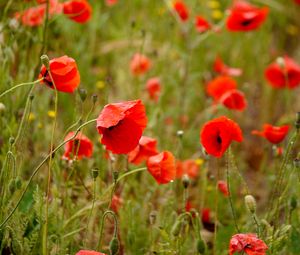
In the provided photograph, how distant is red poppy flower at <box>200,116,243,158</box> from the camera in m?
1.67

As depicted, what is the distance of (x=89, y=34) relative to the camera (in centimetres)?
329

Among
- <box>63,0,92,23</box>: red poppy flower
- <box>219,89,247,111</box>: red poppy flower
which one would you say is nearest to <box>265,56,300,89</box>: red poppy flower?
<box>219,89,247,111</box>: red poppy flower

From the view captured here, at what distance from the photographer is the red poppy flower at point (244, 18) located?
2637 millimetres

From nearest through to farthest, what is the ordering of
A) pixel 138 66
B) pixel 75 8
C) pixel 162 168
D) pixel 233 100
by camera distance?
pixel 162 168 < pixel 75 8 < pixel 233 100 < pixel 138 66

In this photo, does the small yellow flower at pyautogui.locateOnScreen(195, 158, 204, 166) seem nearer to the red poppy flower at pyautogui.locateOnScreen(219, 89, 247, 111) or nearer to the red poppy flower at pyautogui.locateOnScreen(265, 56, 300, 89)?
the red poppy flower at pyautogui.locateOnScreen(219, 89, 247, 111)

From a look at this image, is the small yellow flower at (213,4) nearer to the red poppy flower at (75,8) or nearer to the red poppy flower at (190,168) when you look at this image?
the red poppy flower at (190,168)

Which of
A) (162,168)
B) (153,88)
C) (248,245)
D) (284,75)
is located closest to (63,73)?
(162,168)

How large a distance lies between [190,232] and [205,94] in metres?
1.16

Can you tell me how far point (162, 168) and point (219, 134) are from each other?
0.18 metres

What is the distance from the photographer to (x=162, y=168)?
1758 millimetres

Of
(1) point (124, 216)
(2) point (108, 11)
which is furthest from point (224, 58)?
(1) point (124, 216)

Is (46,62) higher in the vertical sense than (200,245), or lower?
higher

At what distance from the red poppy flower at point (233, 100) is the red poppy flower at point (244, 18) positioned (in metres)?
0.44

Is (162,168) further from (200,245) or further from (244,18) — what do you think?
(244,18)
